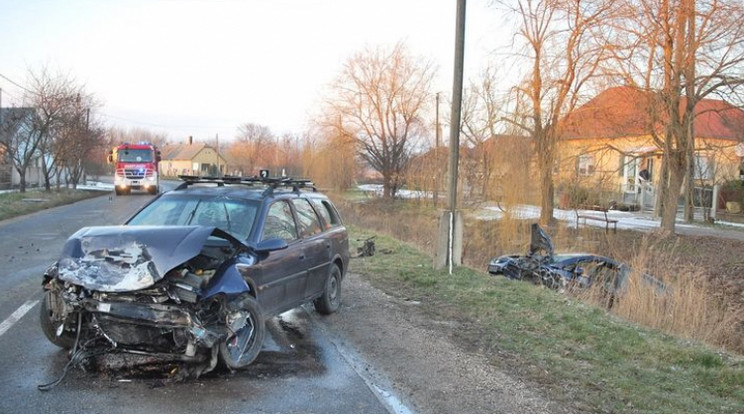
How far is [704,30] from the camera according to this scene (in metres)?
16.7

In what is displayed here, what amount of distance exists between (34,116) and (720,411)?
32.6 m

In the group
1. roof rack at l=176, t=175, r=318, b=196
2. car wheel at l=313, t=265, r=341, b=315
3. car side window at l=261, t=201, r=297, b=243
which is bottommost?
car wheel at l=313, t=265, r=341, b=315

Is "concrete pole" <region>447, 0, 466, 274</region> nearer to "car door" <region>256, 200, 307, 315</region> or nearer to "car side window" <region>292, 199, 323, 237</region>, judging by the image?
"car side window" <region>292, 199, 323, 237</region>

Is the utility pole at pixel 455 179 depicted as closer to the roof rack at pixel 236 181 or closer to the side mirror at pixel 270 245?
the roof rack at pixel 236 181

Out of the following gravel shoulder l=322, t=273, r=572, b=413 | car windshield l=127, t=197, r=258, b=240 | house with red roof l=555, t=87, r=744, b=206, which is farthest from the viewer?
house with red roof l=555, t=87, r=744, b=206

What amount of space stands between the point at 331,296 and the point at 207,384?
2.96 metres

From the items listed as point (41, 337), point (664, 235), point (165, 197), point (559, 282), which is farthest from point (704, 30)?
Answer: point (41, 337)

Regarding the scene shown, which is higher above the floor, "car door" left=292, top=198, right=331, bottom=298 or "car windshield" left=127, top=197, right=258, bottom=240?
"car windshield" left=127, top=197, right=258, bottom=240

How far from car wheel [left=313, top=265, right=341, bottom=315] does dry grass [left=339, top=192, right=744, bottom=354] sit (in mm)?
4220

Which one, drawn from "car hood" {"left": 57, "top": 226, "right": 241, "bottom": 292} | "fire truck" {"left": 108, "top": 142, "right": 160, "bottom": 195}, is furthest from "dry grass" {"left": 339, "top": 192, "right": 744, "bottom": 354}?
"fire truck" {"left": 108, "top": 142, "right": 160, "bottom": 195}

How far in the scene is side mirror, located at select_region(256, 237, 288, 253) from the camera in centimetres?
551

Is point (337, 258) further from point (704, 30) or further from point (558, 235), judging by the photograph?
point (704, 30)

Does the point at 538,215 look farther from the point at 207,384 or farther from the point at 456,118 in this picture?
the point at 207,384

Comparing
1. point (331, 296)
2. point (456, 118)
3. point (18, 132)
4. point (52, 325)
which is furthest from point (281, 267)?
point (18, 132)
